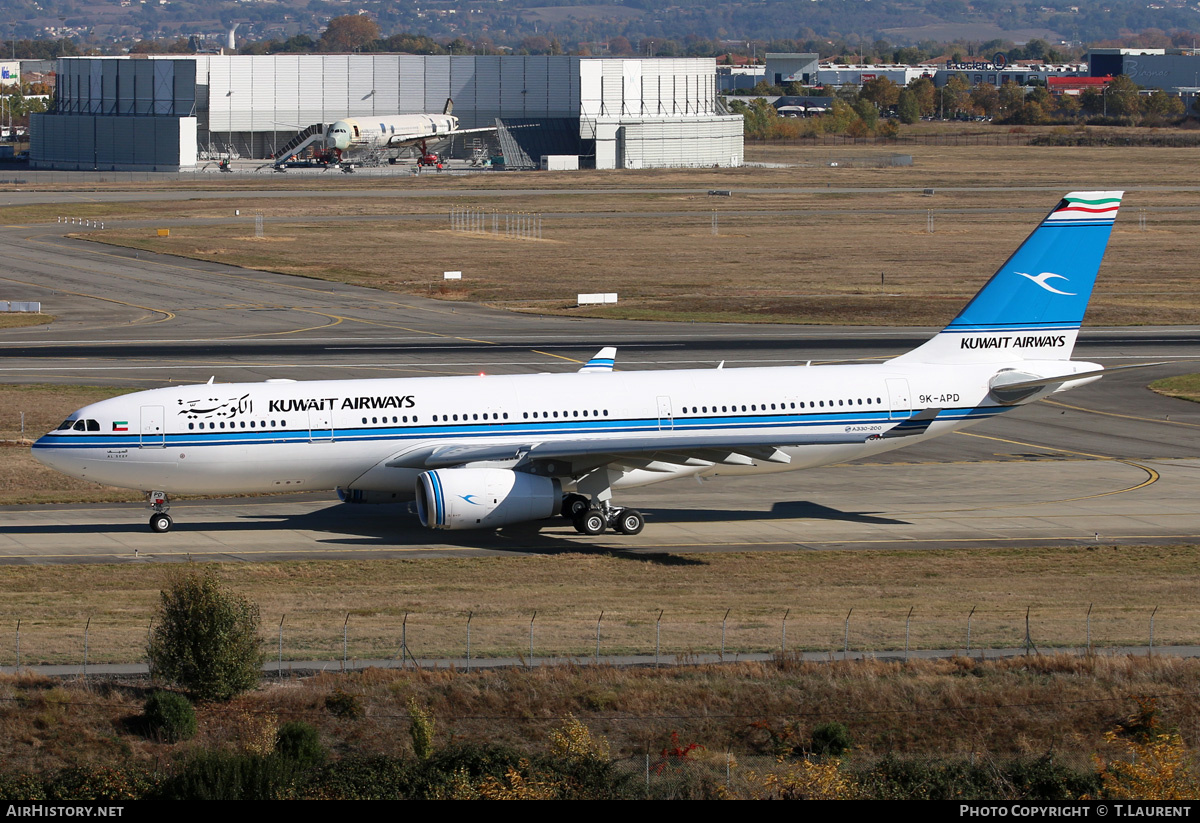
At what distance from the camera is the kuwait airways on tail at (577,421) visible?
43.0 m

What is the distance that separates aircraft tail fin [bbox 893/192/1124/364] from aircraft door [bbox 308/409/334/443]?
65.0 ft

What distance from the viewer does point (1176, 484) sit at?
2042 inches

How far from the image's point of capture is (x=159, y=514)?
4475 cm

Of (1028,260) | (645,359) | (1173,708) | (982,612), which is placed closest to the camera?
(1173,708)

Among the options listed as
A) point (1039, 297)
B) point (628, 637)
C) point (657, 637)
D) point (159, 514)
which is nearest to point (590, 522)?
point (628, 637)

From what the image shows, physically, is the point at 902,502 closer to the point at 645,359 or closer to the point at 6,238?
the point at 645,359

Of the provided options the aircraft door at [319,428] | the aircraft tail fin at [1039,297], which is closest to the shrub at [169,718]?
the aircraft door at [319,428]

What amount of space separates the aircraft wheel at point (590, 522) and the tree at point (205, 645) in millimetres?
15809

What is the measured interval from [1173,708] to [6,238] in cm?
12686

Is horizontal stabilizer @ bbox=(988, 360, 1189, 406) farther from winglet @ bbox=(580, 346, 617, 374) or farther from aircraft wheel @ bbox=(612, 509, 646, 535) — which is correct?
winglet @ bbox=(580, 346, 617, 374)

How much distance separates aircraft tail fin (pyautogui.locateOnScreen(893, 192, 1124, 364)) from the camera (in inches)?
1930

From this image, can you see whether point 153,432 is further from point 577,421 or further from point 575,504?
point 575,504

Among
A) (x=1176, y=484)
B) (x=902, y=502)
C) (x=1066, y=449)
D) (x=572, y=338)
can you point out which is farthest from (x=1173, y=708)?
(x=572, y=338)

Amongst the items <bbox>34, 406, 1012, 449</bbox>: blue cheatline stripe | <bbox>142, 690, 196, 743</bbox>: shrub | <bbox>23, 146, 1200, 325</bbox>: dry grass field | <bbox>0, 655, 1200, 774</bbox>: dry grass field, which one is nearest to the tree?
<bbox>0, 655, 1200, 774</bbox>: dry grass field
